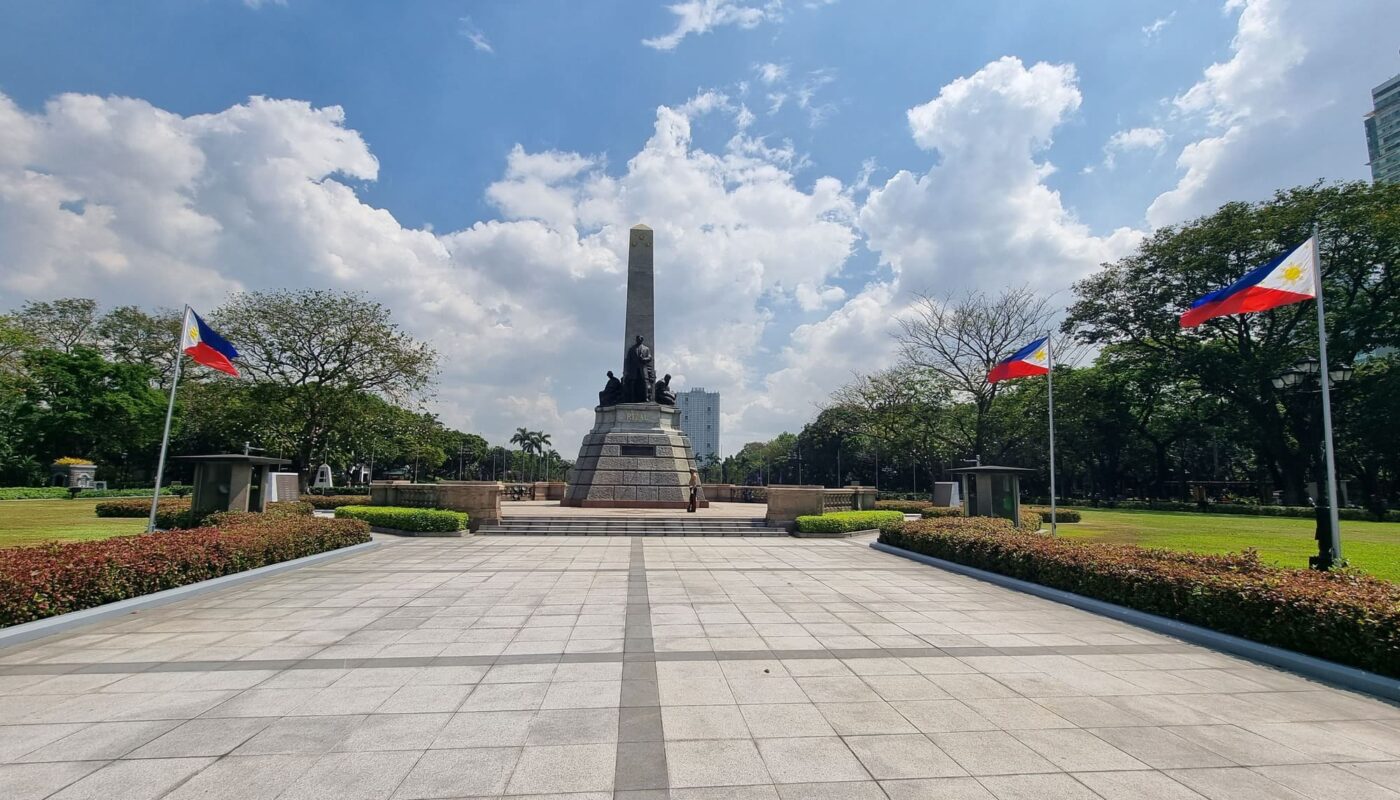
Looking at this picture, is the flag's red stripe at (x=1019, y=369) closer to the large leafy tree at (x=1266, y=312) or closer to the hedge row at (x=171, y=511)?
the hedge row at (x=171, y=511)

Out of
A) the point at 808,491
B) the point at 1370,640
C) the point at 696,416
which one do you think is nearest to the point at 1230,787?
the point at 1370,640

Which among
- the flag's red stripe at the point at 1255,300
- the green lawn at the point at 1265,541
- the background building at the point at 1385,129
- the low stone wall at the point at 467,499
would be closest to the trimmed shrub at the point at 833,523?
the green lawn at the point at 1265,541

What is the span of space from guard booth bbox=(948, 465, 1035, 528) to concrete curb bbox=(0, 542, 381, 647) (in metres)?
14.2

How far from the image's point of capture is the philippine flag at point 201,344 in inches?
480

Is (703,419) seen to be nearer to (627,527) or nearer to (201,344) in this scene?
(627,527)

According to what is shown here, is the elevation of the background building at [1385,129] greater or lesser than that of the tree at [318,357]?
greater

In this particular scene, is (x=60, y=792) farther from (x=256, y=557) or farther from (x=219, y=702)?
(x=256, y=557)

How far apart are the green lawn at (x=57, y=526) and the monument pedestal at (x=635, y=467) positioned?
12.8 m

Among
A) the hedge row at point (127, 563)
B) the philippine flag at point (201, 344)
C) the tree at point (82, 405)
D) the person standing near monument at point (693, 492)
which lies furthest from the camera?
the tree at point (82, 405)

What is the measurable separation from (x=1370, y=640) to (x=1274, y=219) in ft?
101

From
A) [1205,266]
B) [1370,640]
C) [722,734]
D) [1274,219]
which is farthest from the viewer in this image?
[1205,266]

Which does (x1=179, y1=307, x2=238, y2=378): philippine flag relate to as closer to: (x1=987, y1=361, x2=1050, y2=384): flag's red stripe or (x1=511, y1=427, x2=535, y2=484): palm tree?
(x1=987, y1=361, x2=1050, y2=384): flag's red stripe

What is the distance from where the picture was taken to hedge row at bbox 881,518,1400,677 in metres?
5.72

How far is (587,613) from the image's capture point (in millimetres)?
7879
